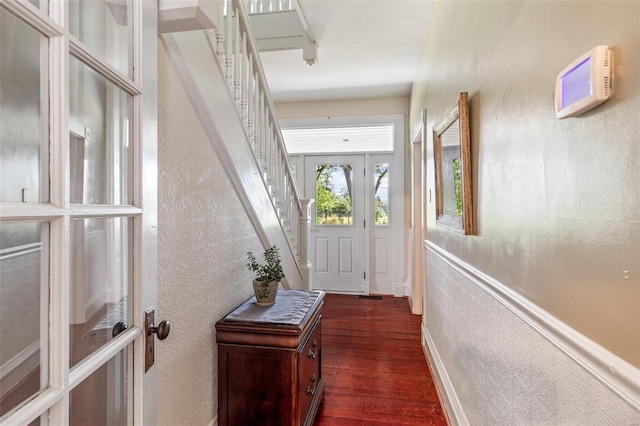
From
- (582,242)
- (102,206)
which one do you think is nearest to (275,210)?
(102,206)

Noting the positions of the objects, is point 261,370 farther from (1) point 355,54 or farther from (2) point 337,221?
(2) point 337,221

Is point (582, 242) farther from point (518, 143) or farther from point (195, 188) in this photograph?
point (195, 188)

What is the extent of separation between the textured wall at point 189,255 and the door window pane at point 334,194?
10.3 feet

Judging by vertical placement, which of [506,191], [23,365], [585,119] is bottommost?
[23,365]

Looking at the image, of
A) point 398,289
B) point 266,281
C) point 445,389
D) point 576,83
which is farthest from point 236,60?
point 398,289

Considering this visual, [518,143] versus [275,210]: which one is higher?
[518,143]

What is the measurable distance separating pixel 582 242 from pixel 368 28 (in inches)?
101

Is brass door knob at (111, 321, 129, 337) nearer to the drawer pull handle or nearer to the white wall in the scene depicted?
the white wall

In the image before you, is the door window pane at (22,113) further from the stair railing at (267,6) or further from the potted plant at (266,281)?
the stair railing at (267,6)

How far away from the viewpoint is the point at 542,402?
97 centimetres

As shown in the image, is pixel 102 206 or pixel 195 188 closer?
pixel 102 206

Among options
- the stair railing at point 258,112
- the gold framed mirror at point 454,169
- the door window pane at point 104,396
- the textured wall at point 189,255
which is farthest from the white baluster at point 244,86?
the door window pane at point 104,396

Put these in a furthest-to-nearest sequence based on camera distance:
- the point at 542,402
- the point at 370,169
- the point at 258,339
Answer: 1. the point at 370,169
2. the point at 258,339
3. the point at 542,402

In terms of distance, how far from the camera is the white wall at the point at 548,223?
653mm
